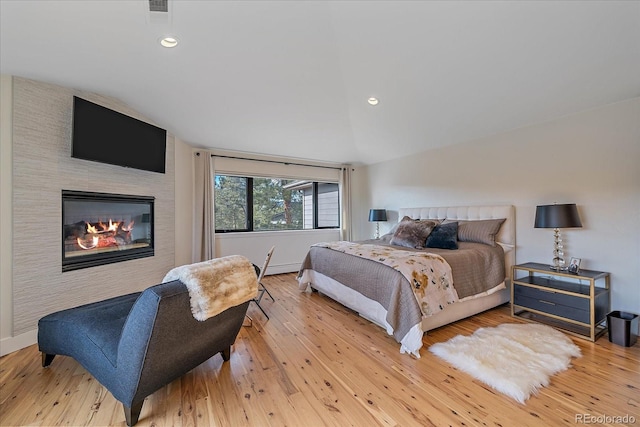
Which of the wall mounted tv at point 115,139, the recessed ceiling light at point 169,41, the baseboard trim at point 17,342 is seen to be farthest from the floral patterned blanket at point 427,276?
the baseboard trim at point 17,342

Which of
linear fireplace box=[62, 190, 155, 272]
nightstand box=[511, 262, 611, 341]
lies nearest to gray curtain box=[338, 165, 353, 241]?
nightstand box=[511, 262, 611, 341]

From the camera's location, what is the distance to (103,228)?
3135mm

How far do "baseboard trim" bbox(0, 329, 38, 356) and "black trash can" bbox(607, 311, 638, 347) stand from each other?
526 centimetres

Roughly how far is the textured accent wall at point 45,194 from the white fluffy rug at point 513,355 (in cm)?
356

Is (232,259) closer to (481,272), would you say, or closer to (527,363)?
(527,363)

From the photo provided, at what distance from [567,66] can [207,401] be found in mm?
3946

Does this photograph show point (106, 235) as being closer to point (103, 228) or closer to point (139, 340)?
point (103, 228)

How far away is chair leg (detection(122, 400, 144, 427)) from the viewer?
1.47 meters

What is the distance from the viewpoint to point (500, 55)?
2.44m

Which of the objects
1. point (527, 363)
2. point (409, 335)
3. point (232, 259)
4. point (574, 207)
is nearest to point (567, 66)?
point (574, 207)

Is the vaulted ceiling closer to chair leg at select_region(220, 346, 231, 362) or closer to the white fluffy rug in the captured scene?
the white fluffy rug

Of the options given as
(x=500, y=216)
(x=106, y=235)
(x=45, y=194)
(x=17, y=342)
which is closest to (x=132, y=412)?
(x=17, y=342)

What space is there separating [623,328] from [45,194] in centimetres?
540

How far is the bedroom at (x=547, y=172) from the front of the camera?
7.97ft
